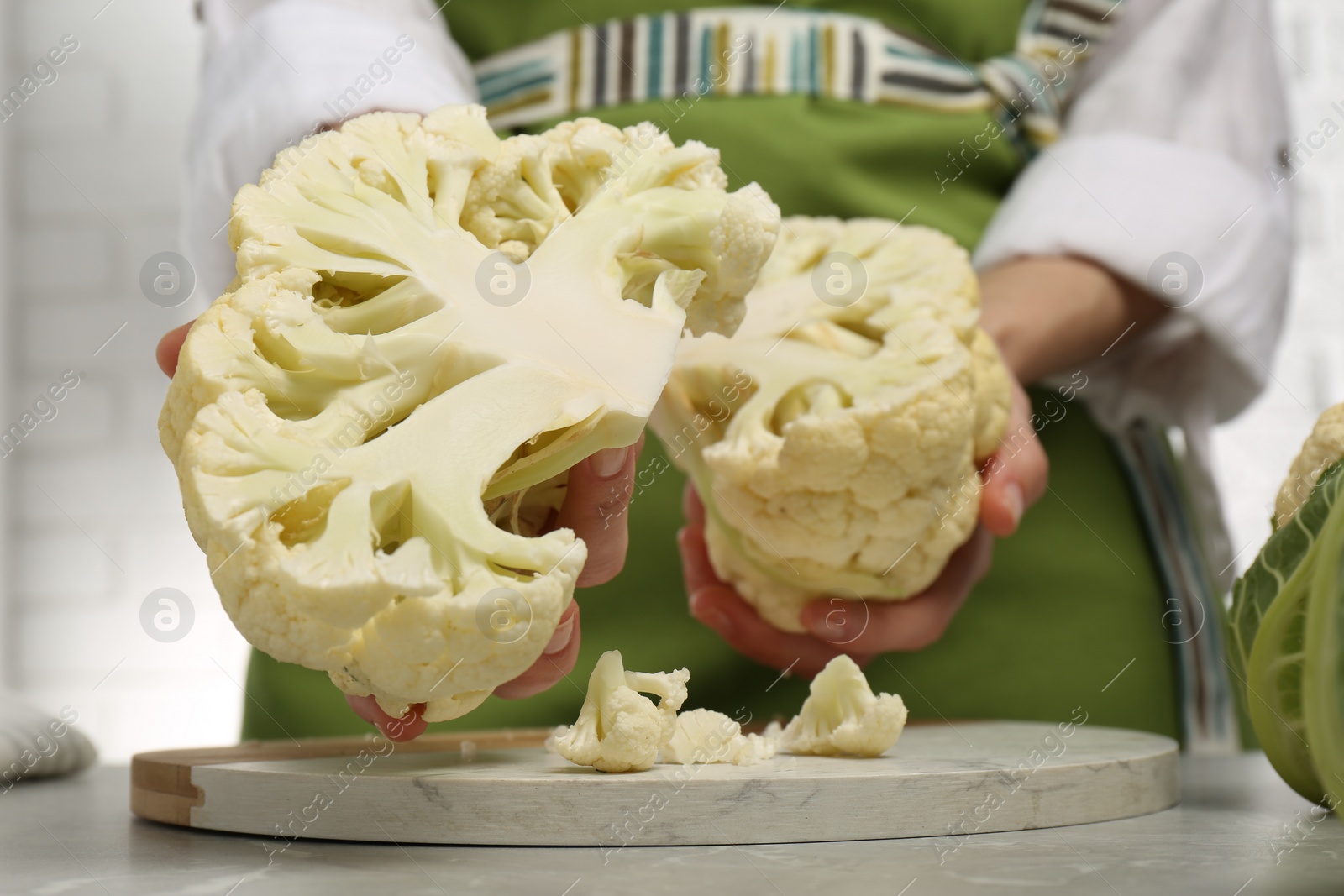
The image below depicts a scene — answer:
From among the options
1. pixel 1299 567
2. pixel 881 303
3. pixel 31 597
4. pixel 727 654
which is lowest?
pixel 31 597

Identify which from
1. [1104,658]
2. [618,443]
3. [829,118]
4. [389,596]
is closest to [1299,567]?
[618,443]

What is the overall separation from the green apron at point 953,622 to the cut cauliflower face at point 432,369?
48 cm

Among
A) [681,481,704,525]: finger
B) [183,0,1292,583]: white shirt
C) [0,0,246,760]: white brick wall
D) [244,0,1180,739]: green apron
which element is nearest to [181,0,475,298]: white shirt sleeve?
[183,0,1292,583]: white shirt

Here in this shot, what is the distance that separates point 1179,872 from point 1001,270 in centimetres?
87

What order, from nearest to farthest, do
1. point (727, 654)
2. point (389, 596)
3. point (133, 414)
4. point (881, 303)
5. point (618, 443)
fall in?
point (389, 596), point (618, 443), point (881, 303), point (727, 654), point (133, 414)

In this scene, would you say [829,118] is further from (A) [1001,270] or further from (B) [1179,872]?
(B) [1179,872]

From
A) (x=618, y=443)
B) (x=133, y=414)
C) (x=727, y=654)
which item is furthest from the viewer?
(x=133, y=414)

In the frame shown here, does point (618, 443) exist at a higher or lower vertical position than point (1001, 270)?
lower

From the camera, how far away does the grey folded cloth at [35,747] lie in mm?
1148

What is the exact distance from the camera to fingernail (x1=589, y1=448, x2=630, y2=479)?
87cm

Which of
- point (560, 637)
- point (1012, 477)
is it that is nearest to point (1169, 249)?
point (1012, 477)

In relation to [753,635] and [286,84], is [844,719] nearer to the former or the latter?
[753,635]

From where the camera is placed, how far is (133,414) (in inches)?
122

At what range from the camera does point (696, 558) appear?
1.29m
